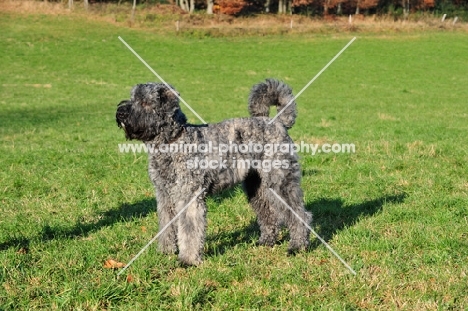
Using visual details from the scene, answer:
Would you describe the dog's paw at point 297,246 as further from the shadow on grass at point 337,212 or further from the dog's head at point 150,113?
the dog's head at point 150,113

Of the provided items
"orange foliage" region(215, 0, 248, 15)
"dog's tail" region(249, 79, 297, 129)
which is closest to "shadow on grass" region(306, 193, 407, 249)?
"dog's tail" region(249, 79, 297, 129)

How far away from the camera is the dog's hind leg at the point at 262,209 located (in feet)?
23.7

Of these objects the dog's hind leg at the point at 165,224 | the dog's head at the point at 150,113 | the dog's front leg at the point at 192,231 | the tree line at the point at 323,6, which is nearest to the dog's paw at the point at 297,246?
the dog's front leg at the point at 192,231

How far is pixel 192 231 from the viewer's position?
20.9ft

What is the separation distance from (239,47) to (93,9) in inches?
690

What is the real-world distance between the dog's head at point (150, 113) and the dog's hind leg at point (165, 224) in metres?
0.84

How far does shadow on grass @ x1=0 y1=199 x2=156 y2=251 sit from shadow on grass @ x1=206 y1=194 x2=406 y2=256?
151cm

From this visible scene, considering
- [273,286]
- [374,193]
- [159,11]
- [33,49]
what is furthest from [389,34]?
[273,286]

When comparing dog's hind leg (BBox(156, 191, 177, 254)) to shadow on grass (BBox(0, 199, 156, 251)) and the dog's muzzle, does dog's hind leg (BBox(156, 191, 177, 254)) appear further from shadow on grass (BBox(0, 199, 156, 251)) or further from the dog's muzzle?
shadow on grass (BBox(0, 199, 156, 251))

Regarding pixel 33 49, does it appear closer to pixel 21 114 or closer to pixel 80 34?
pixel 80 34

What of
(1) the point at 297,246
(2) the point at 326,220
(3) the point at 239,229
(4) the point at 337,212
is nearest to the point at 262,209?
(3) the point at 239,229

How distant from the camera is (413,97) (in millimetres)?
28312

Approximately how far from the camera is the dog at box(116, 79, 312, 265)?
20.8 feet

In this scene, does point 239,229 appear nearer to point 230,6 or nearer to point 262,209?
point 262,209
